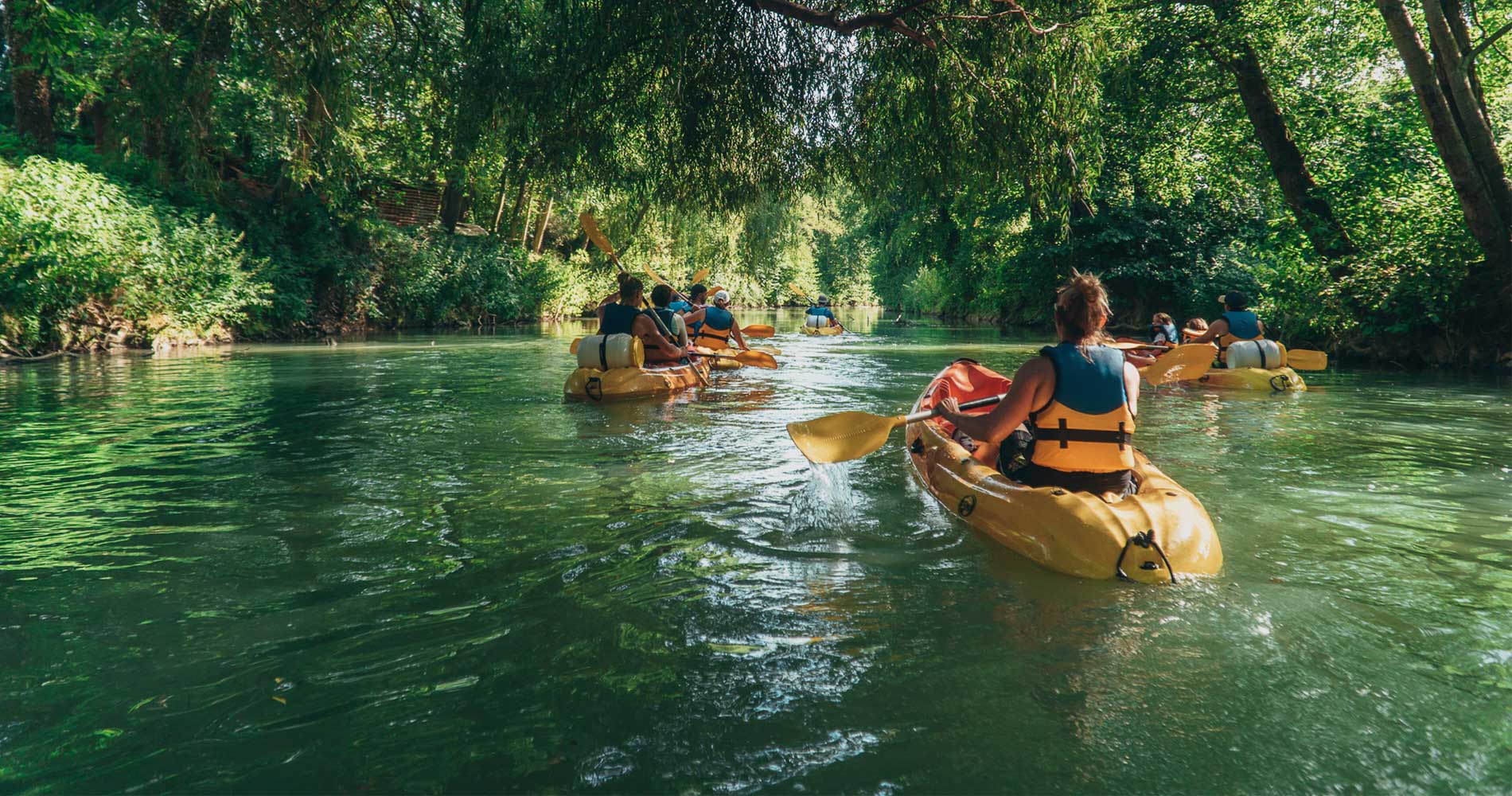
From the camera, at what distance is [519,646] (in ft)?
9.74

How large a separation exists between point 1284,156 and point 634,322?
1177cm

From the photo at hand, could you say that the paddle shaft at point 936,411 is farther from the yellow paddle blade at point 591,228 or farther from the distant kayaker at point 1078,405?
the yellow paddle blade at point 591,228

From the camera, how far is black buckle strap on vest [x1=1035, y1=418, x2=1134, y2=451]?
404cm

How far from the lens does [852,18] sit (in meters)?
5.85

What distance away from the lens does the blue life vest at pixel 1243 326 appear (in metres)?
11.0

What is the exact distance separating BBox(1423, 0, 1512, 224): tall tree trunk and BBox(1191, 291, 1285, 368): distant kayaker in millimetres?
3477

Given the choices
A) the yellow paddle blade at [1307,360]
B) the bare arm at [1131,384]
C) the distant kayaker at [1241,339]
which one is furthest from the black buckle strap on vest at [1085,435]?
the yellow paddle blade at [1307,360]

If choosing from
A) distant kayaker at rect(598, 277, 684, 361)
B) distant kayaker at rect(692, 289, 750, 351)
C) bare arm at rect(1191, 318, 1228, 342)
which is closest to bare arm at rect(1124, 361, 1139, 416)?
distant kayaker at rect(598, 277, 684, 361)

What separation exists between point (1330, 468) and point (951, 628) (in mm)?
4351

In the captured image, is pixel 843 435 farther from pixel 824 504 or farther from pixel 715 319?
pixel 715 319

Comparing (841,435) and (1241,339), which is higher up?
(1241,339)

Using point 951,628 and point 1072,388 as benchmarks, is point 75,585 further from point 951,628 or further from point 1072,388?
point 1072,388

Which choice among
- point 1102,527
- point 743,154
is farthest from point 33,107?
point 1102,527

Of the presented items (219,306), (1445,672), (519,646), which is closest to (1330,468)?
(1445,672)
